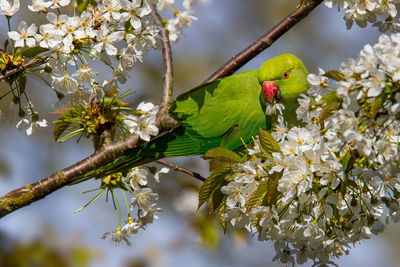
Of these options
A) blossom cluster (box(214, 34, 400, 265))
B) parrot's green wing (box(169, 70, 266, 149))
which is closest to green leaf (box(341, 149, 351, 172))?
blossom cluster (box(214, 34, 400, 265))

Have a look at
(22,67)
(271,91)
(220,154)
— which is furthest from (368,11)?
(22,67)

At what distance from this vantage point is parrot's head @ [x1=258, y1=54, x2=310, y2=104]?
305 cm

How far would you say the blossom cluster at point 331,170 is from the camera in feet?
4.95

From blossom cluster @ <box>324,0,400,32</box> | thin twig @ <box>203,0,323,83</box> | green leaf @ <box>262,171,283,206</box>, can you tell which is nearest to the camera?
green leaf @ <box>262,171,283,206</box>

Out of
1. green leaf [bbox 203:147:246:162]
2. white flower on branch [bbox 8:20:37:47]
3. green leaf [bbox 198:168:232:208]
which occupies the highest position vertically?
Result: white flower on branch [bbox 8:20:37:47]

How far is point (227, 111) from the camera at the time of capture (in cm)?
323

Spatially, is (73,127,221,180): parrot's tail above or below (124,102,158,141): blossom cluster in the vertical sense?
below

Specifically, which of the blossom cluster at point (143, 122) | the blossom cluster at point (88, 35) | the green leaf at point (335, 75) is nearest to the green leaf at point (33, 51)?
the blossom cluster at point (88, 35)

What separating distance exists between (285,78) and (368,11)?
3.00 ft

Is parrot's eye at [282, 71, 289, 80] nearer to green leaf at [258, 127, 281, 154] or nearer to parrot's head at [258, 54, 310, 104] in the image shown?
parrot's head at [258, 54, 310, 104]

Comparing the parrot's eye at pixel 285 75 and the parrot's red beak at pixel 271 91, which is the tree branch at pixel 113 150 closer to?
the parrot's red beak at pixel 271 91

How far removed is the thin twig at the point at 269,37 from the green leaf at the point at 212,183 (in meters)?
0.88

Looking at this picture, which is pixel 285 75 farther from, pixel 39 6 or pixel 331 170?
pixel 39 6

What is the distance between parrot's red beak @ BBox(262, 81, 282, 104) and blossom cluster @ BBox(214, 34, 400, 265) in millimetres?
961
